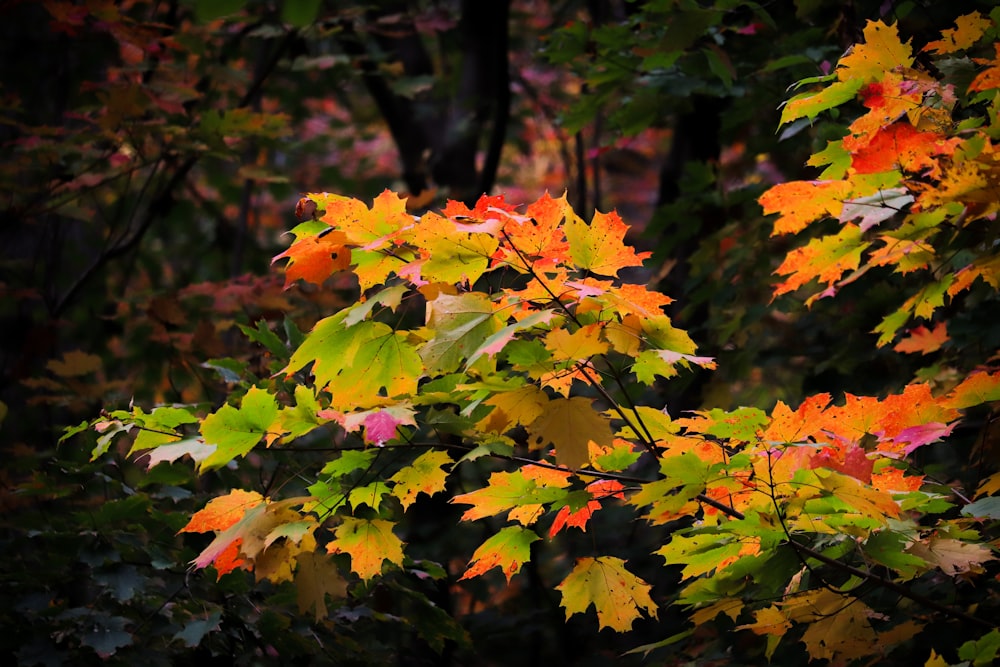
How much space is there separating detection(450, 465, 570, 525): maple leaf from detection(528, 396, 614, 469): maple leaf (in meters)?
0.24

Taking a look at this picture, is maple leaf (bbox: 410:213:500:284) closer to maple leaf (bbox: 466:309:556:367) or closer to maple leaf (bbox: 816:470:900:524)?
maple leaf (bbox: 466:309:556:367)

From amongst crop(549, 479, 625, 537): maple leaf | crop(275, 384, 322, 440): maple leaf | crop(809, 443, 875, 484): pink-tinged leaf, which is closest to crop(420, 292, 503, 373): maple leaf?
crop(275, 384, 322, 440): maple leaf

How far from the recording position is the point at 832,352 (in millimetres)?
3611

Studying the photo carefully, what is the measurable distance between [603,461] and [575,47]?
236cm

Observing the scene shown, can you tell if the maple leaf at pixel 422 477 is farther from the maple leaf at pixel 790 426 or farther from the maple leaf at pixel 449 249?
the maple leaf at pixel 790 426

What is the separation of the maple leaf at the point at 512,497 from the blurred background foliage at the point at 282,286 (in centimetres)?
49

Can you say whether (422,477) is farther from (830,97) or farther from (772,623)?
(830,97)

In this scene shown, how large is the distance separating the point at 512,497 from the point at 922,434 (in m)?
0.87

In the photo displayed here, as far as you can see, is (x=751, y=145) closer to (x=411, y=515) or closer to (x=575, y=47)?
(x=575, y=47)

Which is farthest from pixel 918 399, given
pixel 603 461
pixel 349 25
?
pixel 349 25

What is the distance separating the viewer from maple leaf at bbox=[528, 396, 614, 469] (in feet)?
4.70

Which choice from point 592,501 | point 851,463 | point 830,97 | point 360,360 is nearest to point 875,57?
point 830,97

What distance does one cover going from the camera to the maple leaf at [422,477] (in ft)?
5.68

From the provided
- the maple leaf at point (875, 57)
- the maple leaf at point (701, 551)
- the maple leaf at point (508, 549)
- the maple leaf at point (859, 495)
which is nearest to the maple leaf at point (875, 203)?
the maple leaf at point (875, 57)
